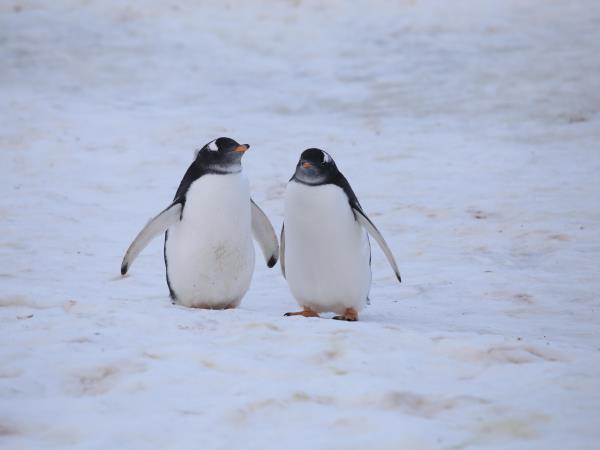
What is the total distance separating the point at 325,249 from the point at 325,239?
5 centimetres

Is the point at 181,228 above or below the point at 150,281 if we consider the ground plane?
above

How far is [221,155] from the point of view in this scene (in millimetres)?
4223

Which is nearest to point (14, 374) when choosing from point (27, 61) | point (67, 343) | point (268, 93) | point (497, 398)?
point (67, 343)

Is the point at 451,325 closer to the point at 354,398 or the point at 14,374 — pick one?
the point at 354,398

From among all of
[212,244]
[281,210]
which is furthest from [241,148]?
[281,210]

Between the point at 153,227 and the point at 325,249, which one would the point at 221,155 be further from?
the point at 325,249

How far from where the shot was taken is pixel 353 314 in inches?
172

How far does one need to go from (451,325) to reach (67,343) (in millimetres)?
1813

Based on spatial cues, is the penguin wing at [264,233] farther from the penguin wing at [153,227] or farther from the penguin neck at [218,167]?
the penguin wing at [153,227]

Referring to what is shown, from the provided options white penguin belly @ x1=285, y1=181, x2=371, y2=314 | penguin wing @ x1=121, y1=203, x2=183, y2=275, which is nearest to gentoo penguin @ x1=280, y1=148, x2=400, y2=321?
white penguin belly @ x1=285, y1=181, x2=371, y2=314

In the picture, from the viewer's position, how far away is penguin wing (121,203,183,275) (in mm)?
4195

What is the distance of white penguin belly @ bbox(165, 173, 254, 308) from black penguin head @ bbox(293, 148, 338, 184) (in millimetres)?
283

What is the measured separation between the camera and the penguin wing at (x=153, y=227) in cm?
420

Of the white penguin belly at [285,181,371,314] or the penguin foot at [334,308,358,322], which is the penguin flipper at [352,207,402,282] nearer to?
the white penguin belly at [285,181,371,314]
